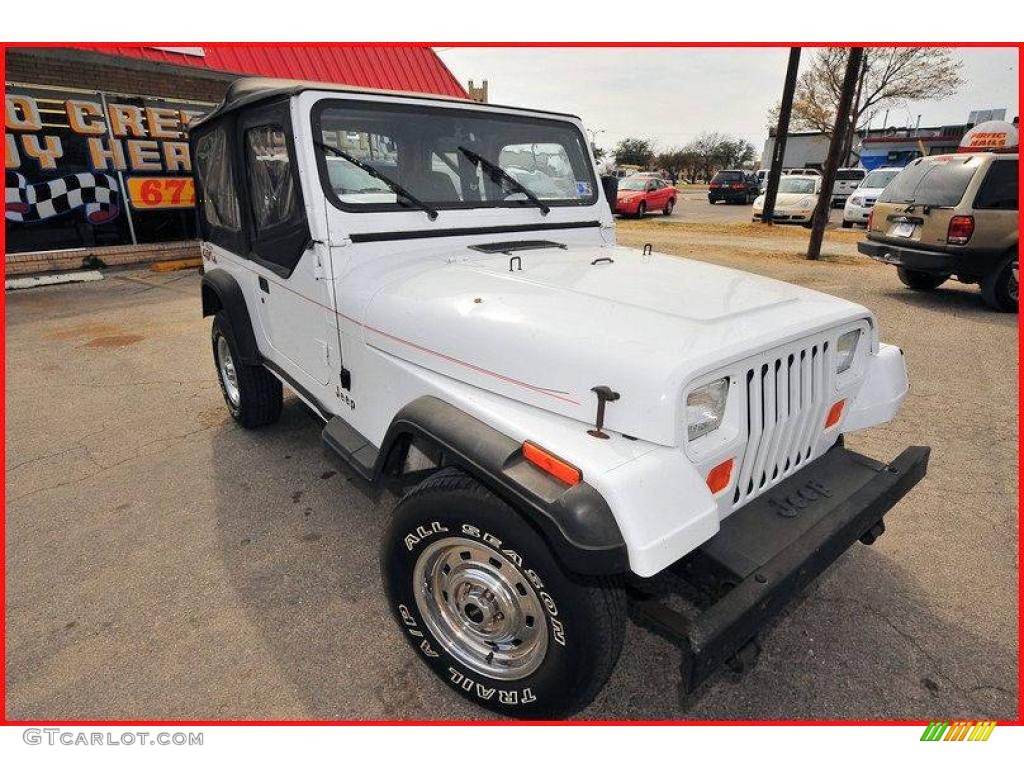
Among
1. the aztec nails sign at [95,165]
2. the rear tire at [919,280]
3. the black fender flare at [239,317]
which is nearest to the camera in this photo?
the black fender flare at [239,317]

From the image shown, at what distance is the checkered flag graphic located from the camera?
945 centimetres

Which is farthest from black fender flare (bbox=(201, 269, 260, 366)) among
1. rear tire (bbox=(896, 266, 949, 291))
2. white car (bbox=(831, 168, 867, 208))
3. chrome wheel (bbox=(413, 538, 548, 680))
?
white car (bbox=(831, 168, 867, 208))

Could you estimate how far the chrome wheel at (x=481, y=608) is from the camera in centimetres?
191

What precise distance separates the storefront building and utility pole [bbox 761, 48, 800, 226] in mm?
12182

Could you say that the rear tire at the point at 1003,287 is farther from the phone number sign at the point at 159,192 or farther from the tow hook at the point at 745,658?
the phone number sign at the point at 159,192

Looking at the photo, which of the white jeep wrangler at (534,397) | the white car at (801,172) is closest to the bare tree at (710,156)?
the white car at (801,172)

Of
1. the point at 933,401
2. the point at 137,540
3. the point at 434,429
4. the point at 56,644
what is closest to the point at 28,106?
the point at 137,540

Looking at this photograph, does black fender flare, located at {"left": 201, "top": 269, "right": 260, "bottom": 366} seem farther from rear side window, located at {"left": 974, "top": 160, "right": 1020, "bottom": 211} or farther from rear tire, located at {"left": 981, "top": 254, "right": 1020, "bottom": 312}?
rear tire, located at {"left": 981, "top": 254, "right": 1020, "bottom": 312}

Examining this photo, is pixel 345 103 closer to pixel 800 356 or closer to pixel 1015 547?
pixel 800 356

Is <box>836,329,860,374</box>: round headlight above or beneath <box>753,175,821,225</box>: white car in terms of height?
above

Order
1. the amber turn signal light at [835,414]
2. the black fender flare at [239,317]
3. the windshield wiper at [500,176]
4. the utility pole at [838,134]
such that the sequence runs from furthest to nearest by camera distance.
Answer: the utility pole at [838,134], the black fender flare at [239,317], the windshield wiper at [500,176], the amber turn signal light at [835,414]

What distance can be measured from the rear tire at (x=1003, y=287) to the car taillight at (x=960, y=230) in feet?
2.11

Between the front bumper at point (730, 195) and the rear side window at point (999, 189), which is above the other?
the rear side window at point (999, 189)

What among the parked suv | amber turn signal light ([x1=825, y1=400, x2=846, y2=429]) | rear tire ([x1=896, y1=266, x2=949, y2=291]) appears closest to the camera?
amber turn signal light ([x1=825, y1=400, x2=846, y2=429])
